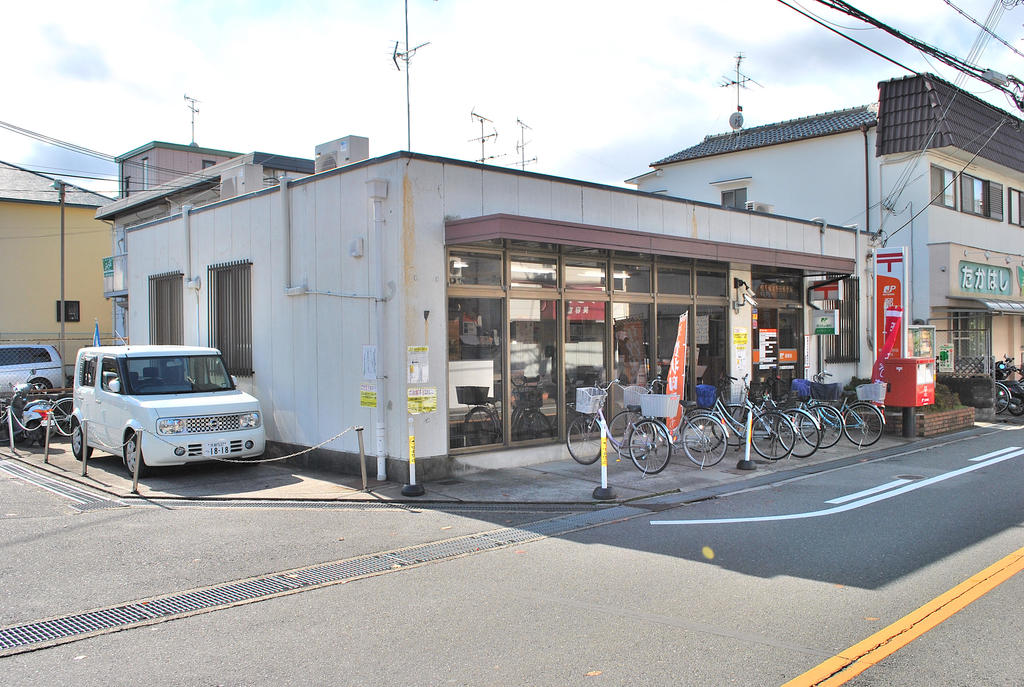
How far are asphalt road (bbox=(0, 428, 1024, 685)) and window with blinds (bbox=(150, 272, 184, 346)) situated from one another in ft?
22.9

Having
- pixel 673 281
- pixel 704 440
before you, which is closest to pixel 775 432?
pixel 704 440

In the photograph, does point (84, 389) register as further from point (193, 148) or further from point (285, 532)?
point (193, 148)

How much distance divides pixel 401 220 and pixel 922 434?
35.9 feet

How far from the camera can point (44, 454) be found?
529 inches

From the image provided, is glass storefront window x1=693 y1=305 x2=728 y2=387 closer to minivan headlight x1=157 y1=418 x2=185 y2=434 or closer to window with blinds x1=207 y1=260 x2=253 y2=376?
window with blinds x1=207 y1=260 x2=253 y2=376

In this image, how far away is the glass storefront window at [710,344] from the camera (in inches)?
599

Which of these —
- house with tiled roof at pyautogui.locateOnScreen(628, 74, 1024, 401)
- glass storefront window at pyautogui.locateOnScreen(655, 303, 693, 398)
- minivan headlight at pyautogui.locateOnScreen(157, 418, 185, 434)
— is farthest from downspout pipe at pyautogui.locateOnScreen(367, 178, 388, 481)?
house with tiled roof at pyautogui.locateOnScreen(628, 74, 1024, 401)

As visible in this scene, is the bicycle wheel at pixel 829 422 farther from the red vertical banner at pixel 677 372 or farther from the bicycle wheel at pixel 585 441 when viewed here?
the bicycle wheel at pixel 585 441

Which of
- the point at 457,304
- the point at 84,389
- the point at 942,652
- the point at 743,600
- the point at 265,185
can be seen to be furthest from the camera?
the point at 265,185

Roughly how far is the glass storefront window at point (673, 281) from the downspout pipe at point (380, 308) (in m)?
5.87

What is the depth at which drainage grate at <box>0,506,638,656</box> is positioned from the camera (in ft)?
16.9

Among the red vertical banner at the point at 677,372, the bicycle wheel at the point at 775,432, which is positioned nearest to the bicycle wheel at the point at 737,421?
the bicycle wheel at the point at 775,432

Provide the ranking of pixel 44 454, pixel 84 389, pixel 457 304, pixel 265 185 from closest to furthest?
pixel 457 304
pixel 84 389
pixel 44 454
pixel 265 185

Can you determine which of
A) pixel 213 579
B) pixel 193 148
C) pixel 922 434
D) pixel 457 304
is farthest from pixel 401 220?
pixel 193 148
